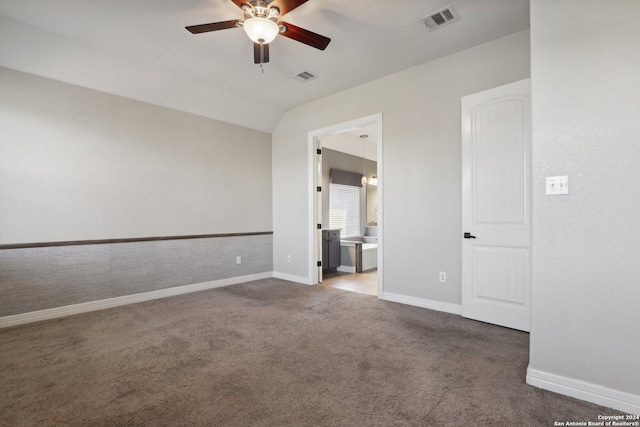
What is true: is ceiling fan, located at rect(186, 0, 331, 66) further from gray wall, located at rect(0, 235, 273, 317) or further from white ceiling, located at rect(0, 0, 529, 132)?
gray wall, located at rect(0, 235, 273, 317)

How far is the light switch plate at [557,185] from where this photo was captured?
74.9 inches

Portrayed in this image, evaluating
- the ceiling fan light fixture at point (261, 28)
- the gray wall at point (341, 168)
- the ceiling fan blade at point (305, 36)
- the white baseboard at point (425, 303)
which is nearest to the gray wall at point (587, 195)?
the white baseboard at point (425, 303)

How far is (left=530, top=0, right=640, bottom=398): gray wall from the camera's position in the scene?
173 cm

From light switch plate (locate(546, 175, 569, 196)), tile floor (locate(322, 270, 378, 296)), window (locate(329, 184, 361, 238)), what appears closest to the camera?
light switch plate (locate(546, 175, 569, 196))

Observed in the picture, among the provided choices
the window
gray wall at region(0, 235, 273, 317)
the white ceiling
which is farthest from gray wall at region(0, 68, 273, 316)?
the window

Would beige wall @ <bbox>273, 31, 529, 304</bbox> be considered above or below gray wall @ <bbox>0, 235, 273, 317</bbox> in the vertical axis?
above

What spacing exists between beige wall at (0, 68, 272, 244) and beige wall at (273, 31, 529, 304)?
86.7 inches

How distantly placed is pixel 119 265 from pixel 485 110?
4688 mm

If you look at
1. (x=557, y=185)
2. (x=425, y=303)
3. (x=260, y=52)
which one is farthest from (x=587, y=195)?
(x=260, y=52)

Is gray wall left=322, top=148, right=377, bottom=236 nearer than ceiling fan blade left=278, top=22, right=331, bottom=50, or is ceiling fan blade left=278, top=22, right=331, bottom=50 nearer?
ceiling fan blade left=278, top=22, right=331, bottom=50

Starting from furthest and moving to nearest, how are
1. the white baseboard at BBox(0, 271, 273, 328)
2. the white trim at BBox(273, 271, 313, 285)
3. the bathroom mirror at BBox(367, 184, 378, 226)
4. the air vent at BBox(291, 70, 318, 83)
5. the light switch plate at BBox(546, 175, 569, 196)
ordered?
the bathroom mirror at BBox(367, 184, 378, 226) < the white trim at BBox(273, 271, 313, 285) < the air vent at BBox(291, 70, 318, 83) < the white baseboard at BBox(0, 271, 273, 328) < the light switch plate at BBox(546, 175, 569, 196)

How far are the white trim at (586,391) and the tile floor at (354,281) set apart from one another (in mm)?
2428

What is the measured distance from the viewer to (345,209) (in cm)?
734

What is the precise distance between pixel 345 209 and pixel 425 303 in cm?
392
